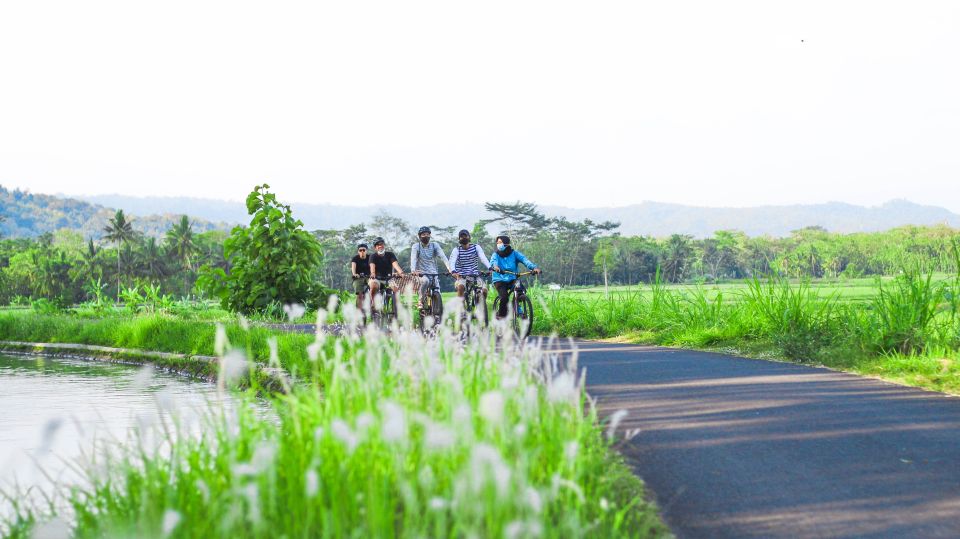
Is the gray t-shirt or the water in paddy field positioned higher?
the gray t-shirt

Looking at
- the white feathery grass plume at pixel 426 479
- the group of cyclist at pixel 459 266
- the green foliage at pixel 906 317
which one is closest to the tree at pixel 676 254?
the group of cyclist at pixel 459 266

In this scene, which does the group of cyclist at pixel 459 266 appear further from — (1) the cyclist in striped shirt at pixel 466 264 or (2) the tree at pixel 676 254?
(2) the tree at pixel 676 254

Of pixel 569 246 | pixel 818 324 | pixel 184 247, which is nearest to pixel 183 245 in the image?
pixel 184 247

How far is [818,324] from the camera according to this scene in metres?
13.2

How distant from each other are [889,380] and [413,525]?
7.80m

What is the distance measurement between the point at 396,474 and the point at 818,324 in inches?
402

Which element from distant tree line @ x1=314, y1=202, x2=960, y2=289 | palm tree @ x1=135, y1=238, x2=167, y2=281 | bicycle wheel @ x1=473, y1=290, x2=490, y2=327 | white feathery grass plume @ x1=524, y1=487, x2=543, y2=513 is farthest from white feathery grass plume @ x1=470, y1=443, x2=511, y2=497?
palm tree @ x1=135, y1=238, x2=167, y2=281

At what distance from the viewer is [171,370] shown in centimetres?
1672

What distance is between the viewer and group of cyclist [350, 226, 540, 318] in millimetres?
14773

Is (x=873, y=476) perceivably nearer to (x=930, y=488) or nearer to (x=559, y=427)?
(x=930, y=488)

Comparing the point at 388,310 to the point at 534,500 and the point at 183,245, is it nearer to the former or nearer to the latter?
the point at 534,500

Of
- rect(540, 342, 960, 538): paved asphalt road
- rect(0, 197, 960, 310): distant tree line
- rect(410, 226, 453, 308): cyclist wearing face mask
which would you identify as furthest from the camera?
rect(0, 197, 960, 310): distant tree line

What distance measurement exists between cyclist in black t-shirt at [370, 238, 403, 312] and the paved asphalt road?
609 cm

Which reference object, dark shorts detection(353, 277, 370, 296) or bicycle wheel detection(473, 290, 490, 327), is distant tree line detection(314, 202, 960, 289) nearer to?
dark shorts detection(353, 277, 370, 296)
